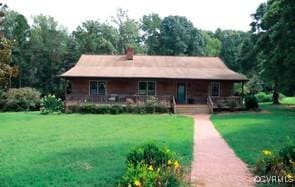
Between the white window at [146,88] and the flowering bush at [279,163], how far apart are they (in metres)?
26.6

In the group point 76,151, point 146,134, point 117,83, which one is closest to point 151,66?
point 117,83

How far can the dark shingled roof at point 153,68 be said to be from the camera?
35438mm

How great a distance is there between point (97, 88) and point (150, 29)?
46.4 metres

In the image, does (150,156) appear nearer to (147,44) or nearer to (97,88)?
(97,88)

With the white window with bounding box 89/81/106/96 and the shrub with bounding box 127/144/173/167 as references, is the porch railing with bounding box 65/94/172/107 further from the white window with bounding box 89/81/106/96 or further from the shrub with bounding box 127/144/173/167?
the shrub with bounding box 127/144/173/167

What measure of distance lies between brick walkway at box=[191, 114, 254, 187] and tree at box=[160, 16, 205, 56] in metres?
55.1

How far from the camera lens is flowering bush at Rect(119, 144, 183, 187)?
24.8 ft

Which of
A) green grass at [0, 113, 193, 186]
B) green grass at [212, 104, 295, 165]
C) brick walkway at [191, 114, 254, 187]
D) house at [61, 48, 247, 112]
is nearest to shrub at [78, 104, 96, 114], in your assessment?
house at [61, 48, 247, 112]

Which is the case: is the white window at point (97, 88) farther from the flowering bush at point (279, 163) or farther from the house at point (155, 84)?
the flowering bush at point (279, 163)

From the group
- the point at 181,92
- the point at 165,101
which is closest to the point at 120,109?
the point at 165,101

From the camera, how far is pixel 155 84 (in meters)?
36.8

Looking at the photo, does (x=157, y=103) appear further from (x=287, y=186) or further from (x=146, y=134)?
(x=287, y=186)

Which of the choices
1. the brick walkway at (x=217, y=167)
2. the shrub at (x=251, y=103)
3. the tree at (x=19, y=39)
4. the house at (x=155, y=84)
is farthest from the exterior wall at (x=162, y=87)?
the tree at (x=19, y=39)

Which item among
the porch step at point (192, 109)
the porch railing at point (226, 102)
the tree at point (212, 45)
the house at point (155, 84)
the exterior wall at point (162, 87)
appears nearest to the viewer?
the porch step at point (192, 109)
